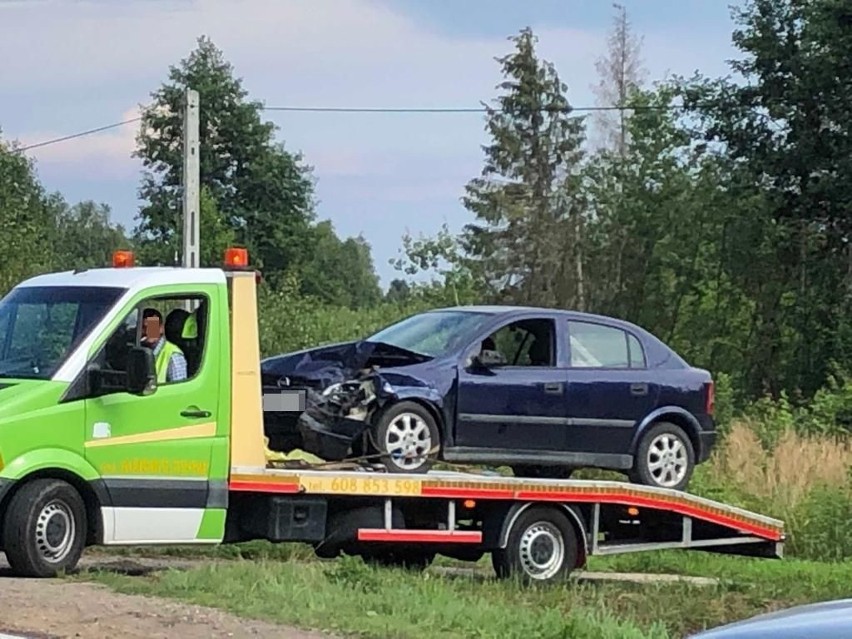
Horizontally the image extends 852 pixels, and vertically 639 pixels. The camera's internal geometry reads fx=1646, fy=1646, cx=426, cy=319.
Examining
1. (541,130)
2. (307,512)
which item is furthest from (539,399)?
(541,130)

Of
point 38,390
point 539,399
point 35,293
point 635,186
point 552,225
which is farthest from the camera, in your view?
point 552,225

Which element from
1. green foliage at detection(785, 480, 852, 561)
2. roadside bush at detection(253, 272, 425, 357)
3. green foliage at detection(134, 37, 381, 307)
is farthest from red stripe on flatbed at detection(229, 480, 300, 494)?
green foliage at detection(134, 37, 381, 307)

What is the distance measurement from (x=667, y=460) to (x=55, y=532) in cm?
553

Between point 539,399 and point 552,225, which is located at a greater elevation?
point 552,225

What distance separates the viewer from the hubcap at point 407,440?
1298 cm

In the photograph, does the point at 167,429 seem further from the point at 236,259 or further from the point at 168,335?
the point at 236,259

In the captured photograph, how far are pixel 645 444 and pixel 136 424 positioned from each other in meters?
4.69

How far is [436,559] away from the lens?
54.1ft

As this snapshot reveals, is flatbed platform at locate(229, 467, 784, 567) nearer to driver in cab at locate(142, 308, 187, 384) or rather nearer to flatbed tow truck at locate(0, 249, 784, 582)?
flatbed tow truck at locate(0, 249, 784, 582)

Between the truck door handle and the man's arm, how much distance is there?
0.23m

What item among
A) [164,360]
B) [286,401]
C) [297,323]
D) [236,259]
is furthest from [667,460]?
[297,323]

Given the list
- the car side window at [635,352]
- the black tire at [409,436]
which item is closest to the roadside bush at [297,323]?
the car side window at [635,352]

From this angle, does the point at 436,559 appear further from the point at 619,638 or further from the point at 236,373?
the point at 619,638

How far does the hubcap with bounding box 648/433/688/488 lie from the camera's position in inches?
564
